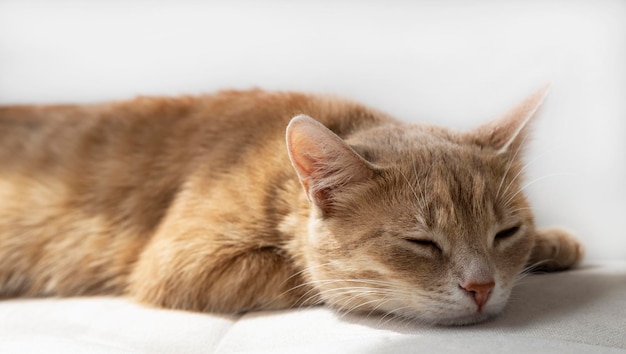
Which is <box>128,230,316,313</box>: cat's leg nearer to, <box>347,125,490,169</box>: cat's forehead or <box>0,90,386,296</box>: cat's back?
<box>0,90,386,296</box>: cat's back

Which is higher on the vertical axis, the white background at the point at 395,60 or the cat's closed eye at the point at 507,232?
the white background at the point at 395,60

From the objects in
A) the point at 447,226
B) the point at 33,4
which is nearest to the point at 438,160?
the point at 447,226

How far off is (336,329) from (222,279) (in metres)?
0.45

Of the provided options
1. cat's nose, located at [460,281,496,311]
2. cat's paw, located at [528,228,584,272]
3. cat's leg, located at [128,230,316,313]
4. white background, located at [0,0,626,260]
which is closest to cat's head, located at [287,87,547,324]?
cat's nose, located at [460,281,496,311]

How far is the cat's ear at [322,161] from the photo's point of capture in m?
1.77

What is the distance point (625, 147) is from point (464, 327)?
5.25 feet

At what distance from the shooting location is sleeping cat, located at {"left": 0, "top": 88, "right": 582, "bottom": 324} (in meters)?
1.78

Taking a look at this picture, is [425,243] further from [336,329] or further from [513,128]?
[513,128]

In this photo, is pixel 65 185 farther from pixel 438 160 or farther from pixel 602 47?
pixel 602 47

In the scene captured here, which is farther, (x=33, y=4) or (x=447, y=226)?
(x=33, y=4)

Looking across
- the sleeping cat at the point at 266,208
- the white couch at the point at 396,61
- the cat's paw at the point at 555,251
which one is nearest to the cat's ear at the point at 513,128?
the sleeping cat at the point at 266,208

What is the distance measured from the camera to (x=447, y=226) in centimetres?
175

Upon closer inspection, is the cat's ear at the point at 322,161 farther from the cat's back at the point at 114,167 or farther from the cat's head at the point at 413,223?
the cat's back at the point at 114,167

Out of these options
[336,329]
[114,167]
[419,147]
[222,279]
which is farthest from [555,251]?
[114,167]
